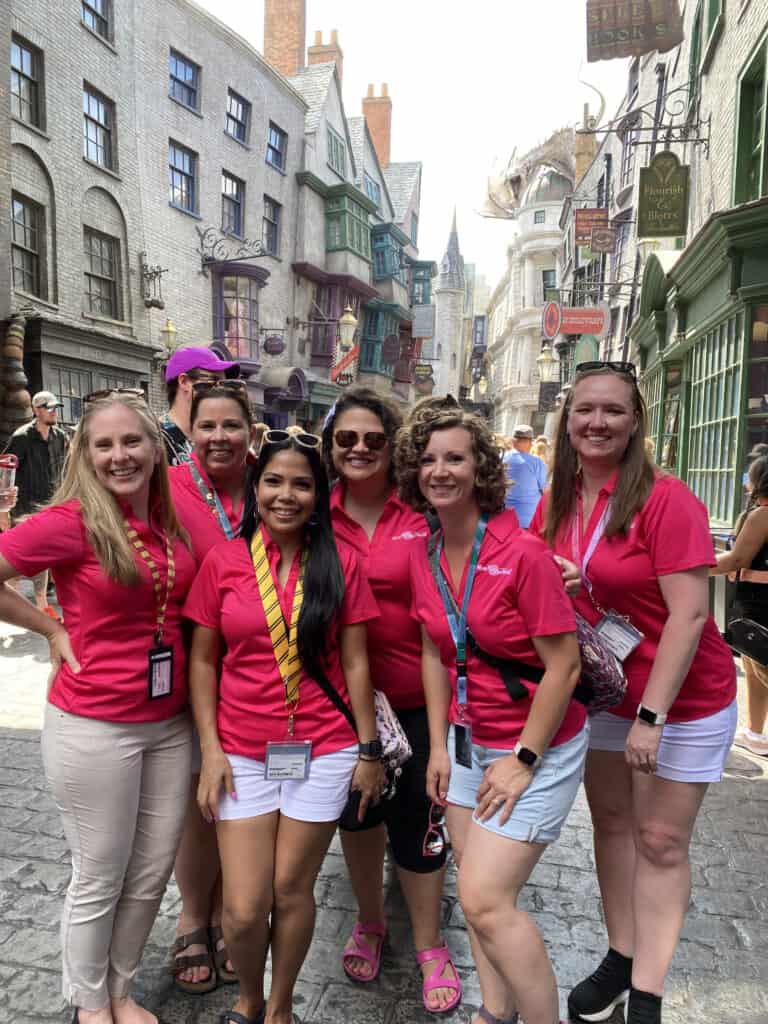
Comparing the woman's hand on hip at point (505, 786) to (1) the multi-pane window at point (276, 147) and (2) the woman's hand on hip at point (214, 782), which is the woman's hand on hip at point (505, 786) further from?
(1) the multi-pane window at point (276, 147)

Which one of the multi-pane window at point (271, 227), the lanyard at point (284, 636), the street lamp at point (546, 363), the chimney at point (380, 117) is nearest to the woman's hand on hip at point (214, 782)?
the lanyard at point (284, 636)

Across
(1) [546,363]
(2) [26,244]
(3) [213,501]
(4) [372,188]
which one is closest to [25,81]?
(2) [26,244]

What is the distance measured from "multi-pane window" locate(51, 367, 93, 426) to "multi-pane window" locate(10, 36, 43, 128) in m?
4.82

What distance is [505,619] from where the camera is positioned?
2.18 m

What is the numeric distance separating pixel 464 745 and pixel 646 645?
67 centimetres

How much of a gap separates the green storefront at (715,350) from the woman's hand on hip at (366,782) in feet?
22.3

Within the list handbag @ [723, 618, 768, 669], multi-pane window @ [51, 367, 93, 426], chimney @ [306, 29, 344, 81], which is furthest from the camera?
chimney @ [306, 29, 344, 81]

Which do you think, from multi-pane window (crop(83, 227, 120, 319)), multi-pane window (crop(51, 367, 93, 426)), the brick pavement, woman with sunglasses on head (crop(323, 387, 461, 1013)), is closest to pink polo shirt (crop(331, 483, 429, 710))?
woman with sunglasses on head (crop(323, 387, 461, 1013))

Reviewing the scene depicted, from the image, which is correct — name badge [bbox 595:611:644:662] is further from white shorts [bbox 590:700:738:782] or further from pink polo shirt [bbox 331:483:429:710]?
pink polo shirt [bbox 331:483:429:710]

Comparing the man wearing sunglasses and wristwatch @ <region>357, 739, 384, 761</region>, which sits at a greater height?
the man wearing sunglasses

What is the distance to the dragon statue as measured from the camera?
1843 inches

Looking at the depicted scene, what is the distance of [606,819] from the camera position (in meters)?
2.71

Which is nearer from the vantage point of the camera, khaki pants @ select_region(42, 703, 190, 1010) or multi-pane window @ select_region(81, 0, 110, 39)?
khaki pants @ select_region(42, 703, 190, 1010)

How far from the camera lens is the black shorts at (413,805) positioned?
9.14ft
